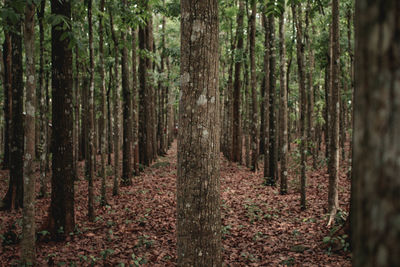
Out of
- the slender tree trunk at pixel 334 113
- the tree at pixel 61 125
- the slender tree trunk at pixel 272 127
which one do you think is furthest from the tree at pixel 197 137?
the slender tree trunk at pixel 272 127

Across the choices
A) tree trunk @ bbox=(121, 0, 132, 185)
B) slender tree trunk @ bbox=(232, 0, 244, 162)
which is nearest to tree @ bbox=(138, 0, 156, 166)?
tree trunk @ bbox=(121, 0, 132, 185)

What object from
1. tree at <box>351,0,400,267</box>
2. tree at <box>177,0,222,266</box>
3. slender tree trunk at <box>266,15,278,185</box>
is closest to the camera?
tree at <box>351,0,400,267</box>

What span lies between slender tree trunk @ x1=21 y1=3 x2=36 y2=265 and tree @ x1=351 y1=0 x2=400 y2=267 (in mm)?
5236

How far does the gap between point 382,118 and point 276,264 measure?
4.84 m

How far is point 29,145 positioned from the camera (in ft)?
16.1

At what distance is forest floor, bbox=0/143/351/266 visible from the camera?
532 cm

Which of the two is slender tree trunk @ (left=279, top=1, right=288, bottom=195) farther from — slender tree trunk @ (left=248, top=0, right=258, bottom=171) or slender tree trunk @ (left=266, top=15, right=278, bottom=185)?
slender tree trunk @ (left=248, top=0, right=258, bottom=171)

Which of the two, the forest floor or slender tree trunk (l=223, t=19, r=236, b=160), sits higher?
slender tree trunk (l=223, t=19, r=236, b=160)

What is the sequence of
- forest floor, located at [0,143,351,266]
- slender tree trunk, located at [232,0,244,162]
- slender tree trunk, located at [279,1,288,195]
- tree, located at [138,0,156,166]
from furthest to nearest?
1. tree, located at [138,0,156,166]
2. slender tree trunk, located at [232,0,244,162]
3. slender tree trunk, located at [279,1,288,195]
4. forest floor, located at [0,143,351,266]

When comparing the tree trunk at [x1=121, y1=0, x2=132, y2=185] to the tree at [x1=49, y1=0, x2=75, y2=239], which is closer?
the tree at [x1=49, y1=0, x2=75, y2=239]

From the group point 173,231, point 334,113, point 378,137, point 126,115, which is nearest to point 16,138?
point 126,115

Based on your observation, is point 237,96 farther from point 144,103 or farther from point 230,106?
point 144,103

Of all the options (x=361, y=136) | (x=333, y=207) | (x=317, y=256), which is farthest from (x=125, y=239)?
(x=361, y=136)

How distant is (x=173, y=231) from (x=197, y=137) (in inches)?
187
